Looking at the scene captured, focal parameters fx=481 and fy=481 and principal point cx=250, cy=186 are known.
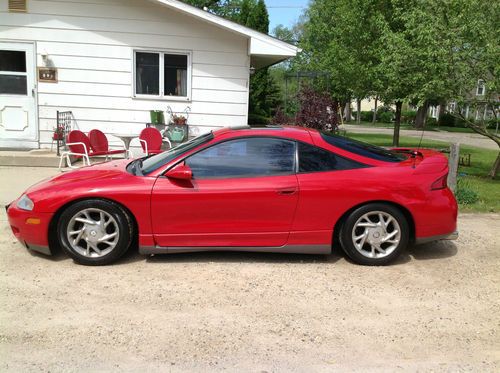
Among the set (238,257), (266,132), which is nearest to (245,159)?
(266,132)

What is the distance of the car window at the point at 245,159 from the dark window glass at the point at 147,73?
21.6ft

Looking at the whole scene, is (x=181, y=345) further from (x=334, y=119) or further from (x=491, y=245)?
(x=334, y=119)

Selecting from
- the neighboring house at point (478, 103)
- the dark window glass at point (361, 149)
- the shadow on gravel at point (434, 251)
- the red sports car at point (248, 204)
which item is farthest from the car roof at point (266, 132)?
the neighboring house at point (478, 103)

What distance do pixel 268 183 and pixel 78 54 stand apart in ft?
25.4

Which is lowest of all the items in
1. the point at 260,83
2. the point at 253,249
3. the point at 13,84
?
the point at 253,249

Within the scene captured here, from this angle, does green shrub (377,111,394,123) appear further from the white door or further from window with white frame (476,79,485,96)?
the white door

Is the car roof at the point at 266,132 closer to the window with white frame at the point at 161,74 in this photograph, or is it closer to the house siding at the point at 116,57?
the house siding at the point at 116,57

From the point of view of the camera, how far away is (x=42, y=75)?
10.8 metres

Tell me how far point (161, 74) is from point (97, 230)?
6900mm

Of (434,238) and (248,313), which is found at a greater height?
(434,238)

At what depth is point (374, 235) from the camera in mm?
4945

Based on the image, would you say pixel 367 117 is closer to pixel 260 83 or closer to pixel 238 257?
pixel 260 83

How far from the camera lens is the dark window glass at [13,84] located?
35.5ft

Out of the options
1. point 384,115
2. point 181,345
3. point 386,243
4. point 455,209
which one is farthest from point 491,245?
point 384,115
